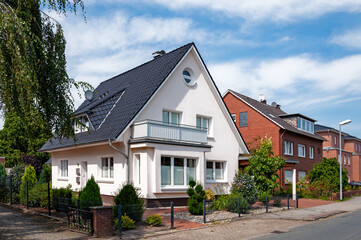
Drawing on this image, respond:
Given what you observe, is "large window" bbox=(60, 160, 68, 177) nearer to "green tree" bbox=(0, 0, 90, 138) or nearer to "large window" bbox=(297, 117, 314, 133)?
"green tree" bbox=(0, 0, 90, 138)

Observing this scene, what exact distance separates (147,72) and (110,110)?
3382mm

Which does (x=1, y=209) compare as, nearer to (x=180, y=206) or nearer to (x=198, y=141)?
(x=180, y=206)

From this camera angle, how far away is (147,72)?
70.5ft

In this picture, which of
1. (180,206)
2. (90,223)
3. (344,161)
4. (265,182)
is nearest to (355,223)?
(265,182)

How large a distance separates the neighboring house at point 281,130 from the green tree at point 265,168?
8.17 m

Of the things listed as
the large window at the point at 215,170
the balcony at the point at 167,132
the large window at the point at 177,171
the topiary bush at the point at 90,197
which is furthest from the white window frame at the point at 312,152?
the topiary bush at the point at 90,197

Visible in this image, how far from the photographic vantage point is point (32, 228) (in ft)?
38.1

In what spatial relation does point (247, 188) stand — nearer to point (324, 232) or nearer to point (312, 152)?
point (324, 232)

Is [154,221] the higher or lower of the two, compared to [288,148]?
lower

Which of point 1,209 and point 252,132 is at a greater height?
point 252,132

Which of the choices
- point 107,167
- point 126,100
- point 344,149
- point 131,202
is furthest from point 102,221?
point 344,149

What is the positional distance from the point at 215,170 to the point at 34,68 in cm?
1372

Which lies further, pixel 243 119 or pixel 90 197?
pixel 243 119

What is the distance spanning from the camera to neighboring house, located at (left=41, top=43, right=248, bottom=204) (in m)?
17.2
